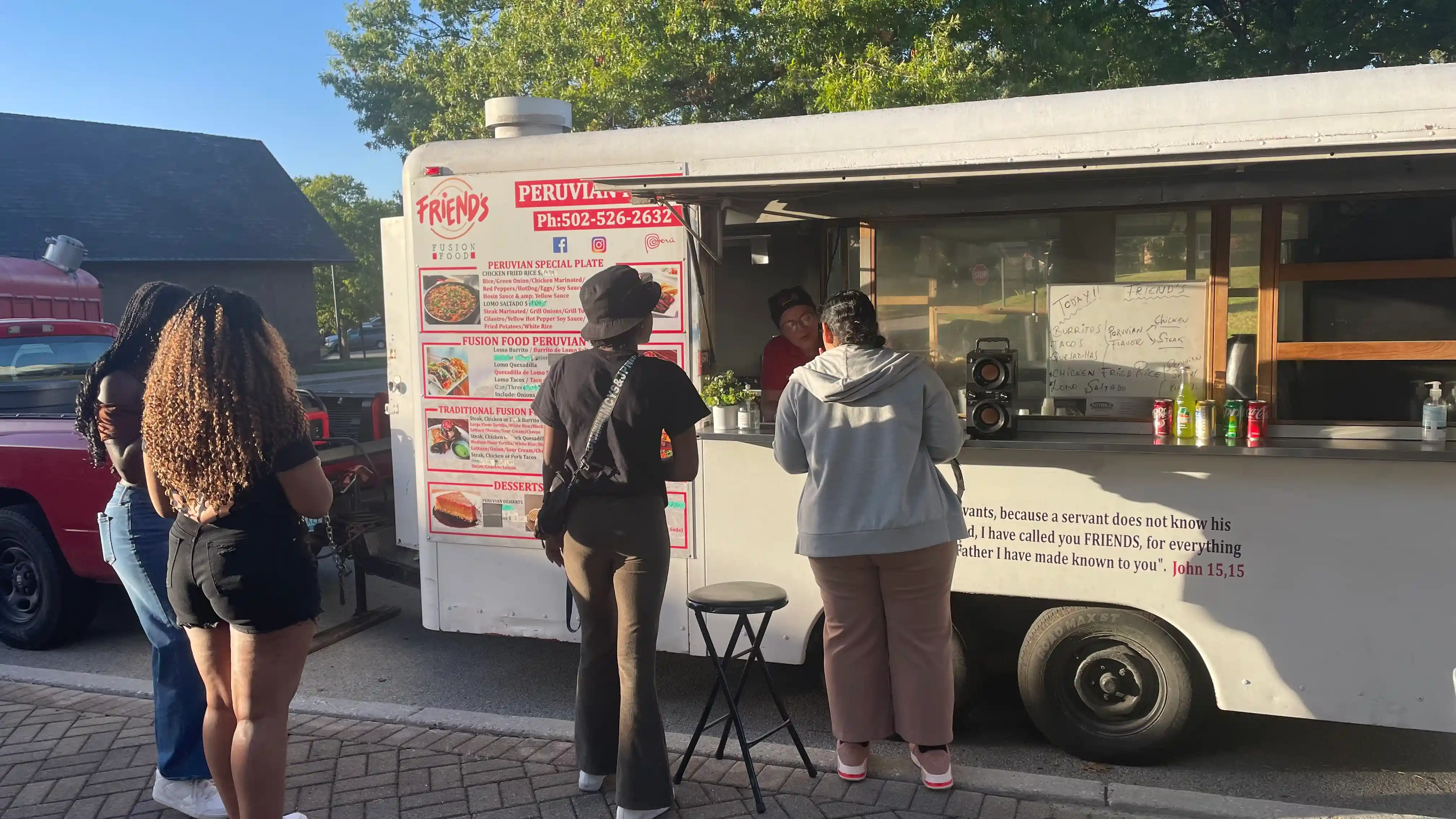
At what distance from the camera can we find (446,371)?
16.4 feet

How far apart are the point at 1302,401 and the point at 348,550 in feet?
15.6

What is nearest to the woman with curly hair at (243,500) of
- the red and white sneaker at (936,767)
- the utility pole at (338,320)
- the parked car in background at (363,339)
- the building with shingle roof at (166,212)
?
the red and white sneaker at (936,767)

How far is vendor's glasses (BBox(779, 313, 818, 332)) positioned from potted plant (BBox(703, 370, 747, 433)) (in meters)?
0.68

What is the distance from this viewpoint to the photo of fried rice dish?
4945 mm

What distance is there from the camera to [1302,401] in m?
4.12

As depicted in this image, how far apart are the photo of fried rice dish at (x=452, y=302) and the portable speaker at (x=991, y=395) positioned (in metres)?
2.26

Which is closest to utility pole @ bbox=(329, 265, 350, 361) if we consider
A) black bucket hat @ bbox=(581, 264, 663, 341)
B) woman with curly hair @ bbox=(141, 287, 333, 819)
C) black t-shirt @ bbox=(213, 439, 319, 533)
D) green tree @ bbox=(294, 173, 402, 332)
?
green tree @ bbox=(294, 173, 402, 332)

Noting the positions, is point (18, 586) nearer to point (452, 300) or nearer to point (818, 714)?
point (452, 300)

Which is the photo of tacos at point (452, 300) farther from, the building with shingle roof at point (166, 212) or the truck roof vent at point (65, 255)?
the building with shingle roof at point (166, 212)

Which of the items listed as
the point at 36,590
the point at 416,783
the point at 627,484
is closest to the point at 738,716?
the point at 627,484

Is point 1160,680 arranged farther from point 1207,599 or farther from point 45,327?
point 45,327

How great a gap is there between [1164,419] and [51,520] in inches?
232

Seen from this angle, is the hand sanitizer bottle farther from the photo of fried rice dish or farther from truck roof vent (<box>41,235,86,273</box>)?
truck roof vent (<box>41,235,86,273</box>)

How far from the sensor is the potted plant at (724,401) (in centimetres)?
453
